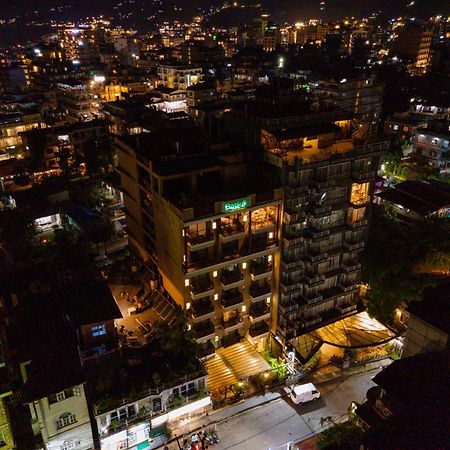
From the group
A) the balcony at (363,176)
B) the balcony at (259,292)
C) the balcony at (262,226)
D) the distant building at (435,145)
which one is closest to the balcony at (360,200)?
the balcony at (363,176)

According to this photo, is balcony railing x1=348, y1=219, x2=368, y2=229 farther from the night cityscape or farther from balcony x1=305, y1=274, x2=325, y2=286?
balcony x1=305, y1=274, x2=325, y2=286

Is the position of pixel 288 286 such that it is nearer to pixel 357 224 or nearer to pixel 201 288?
pixel 201 288

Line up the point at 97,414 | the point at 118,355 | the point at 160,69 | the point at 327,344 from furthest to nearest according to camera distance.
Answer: the point at 160,69
the point at 327,344
the point at 118,355
the point at 97,414

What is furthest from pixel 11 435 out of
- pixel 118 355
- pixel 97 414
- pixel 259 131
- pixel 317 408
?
pixel 259 131

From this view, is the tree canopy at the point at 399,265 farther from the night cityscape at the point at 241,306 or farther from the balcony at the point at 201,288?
the balcony at the point at 201,288

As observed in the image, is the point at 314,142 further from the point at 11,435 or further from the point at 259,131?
the point at 11,435

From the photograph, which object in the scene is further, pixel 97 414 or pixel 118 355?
pixel 118 355

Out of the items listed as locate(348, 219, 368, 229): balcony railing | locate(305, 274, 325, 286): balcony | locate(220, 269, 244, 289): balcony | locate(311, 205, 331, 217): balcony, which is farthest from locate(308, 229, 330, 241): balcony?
locate(220, 269, 244, 289): balcony
